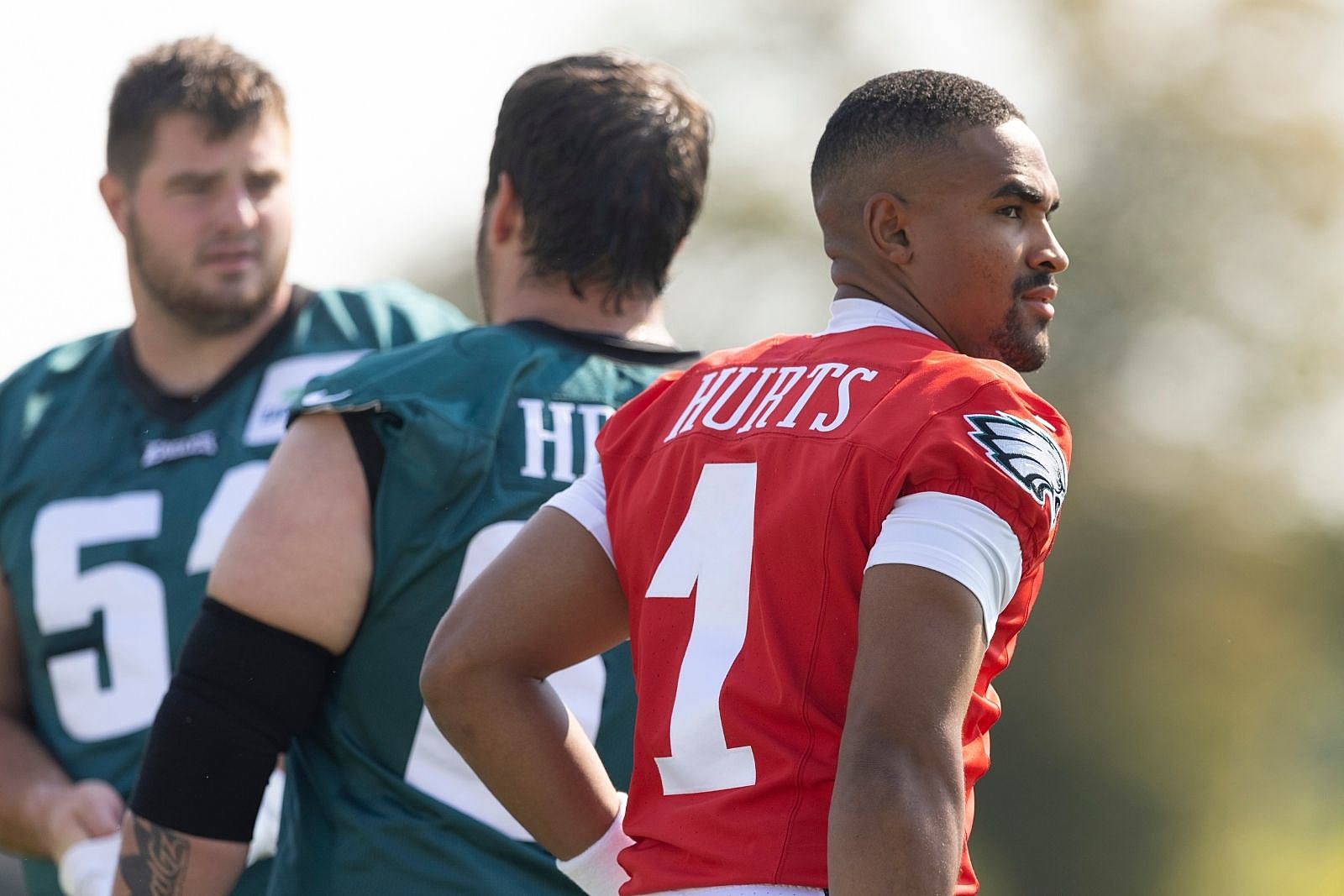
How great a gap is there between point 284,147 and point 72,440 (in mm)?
973

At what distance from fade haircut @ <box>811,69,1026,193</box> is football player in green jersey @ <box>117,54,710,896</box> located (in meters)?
0.80

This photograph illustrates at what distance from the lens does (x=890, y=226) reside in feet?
7.76

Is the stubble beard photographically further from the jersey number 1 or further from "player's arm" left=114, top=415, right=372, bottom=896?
"player's arm" left=114, top=415, right=372, bottom=896

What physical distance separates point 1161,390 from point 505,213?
626 inches

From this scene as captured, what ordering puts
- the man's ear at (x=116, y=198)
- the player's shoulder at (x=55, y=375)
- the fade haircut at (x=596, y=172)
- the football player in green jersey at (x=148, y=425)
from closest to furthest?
the fade haircut at (x=596, y=172), the football player in green jersey at (x=148, y=425), the player's shoulder at (x=55, y=375), the man's ear at (x=116, y=198)

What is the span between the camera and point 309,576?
114 inches

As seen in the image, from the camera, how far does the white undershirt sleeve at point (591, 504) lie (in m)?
2.46

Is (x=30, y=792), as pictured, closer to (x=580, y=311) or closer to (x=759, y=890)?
(x=580, y=311)

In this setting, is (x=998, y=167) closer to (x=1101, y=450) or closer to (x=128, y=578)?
(x=128, y=578)

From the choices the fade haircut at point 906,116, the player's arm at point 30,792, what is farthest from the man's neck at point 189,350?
the fade haircut at point 906,116

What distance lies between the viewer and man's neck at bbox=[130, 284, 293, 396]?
451cm

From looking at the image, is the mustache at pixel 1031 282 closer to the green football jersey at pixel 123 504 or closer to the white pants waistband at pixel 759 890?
the white pants waistband at pixel 759 890

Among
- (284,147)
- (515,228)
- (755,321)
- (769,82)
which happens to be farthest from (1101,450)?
(515,228)

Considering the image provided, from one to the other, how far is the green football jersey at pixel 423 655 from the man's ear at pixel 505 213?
1.01 ft
